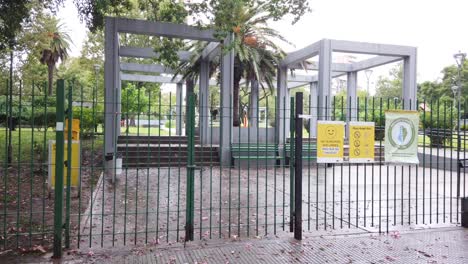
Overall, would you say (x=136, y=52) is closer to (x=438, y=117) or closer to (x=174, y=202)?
(x=174, y=202)

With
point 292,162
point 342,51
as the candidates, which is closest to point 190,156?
point 292,162

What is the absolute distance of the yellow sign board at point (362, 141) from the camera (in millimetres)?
6273

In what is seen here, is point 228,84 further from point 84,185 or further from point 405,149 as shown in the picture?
point 405,149

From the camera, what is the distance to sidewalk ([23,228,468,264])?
16.4 feet

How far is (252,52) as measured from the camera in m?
20.2

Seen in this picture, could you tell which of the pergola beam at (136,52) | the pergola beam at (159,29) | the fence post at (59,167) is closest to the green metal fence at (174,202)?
the fence post at (59,167)

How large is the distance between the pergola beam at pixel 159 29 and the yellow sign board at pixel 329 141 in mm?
9290

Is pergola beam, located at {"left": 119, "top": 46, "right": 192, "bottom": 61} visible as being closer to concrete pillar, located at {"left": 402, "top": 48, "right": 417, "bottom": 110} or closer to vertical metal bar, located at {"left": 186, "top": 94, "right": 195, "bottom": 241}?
concrete pillar, located at {"left": 402, "top": 48, "right": 417, "bottom": 110}

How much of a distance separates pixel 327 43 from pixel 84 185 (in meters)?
12.5

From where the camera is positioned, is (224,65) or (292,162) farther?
(224,65)

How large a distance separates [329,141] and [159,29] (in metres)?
10.3

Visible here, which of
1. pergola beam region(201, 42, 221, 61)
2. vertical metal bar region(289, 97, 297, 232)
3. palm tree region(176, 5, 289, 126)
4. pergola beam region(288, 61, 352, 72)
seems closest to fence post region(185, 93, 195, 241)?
vertical metal bar region(289, 97, 297, 232)

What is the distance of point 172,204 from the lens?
333 inches

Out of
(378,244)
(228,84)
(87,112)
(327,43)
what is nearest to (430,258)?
(378,244)
